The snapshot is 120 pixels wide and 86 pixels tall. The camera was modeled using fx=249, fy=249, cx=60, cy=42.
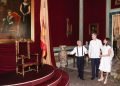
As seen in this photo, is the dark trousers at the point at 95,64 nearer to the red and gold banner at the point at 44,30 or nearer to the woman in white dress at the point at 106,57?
the woman in white dress at the point at 106,57

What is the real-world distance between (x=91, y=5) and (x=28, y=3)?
483 centimetres

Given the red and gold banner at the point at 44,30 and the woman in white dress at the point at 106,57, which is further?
the red and gold banner at the point at 44,30

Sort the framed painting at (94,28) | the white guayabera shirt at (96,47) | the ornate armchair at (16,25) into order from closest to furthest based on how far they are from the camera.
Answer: the white guayabera shirt at (96,47), the ornate armchair at (16,25), the framed painting at (94,28)

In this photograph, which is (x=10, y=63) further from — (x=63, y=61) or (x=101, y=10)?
(x=101, y=10)

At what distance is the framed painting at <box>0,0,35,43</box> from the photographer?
30.4 ft

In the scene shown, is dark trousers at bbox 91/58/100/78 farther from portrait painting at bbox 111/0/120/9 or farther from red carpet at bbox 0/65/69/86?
portrait painting at bbox 111/0/120/9

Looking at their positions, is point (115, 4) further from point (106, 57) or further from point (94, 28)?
point (106, 57)

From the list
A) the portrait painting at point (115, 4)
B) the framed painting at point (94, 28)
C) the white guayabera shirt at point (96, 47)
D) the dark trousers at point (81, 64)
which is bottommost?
the dark trousers at point (81, 64)

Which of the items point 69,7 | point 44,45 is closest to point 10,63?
point 44,45

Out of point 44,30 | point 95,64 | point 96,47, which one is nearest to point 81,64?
point 95,64

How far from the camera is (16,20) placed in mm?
9711

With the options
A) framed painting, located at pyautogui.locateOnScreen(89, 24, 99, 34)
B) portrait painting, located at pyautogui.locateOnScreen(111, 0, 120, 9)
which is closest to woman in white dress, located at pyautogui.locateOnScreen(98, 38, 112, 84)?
portrait painting, located at pyautogui.locateOnScreen(111, 0, 120, 9)

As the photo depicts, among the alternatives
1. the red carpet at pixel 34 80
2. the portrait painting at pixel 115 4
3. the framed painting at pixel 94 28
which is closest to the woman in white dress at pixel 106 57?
the red carpet at pixel 34 80

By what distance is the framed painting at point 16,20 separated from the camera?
30.4ft
